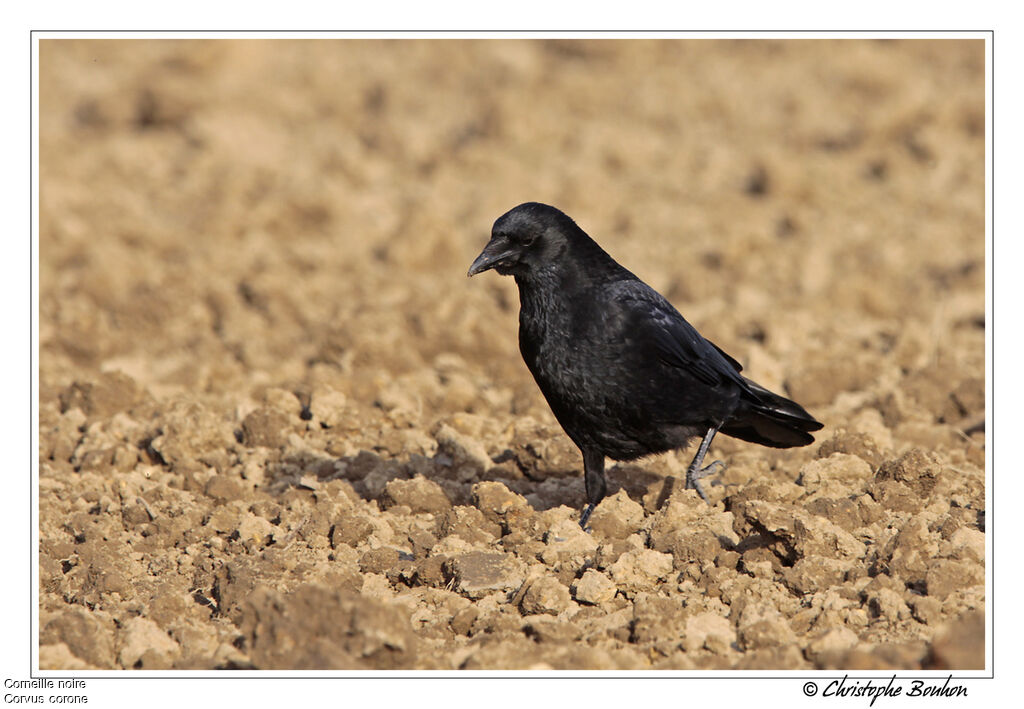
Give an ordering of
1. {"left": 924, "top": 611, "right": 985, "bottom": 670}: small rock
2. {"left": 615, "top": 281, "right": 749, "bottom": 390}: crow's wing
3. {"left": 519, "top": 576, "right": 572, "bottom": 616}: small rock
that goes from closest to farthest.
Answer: {"left": 924, "top": 611, "right": 985, "bottom": 670}: small rock < {"left": 519, "top": 576, "right": 572, "bottom": 616}: small rock < {"left": 615, "top": 281, "right": 749, "bottom": 390}: crow's wing

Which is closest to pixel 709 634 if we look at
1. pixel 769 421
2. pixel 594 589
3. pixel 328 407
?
pixel 594 589

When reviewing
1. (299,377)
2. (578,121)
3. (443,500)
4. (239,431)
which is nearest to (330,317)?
(299,377)

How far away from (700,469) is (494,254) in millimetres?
1583

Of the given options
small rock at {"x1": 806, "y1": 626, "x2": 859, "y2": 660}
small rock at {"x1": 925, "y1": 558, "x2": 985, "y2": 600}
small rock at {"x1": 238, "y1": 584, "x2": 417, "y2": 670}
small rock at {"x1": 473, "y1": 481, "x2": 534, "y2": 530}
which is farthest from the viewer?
small rock at {"x1": 473, "y1": 481, "x2": 534, "y2": 530}

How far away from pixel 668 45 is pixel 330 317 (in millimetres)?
8858

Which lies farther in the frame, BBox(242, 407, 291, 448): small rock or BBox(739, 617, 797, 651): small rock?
BBox(242, 407, 291, 448): small rock

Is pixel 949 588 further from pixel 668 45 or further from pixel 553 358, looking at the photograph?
pixel 668 45

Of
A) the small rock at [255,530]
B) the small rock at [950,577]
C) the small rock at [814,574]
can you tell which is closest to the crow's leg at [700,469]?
the small rock at [814,574]

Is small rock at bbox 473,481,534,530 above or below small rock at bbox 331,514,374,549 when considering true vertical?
above

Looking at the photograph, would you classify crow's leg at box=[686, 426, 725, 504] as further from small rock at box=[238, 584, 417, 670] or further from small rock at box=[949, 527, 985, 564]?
small rock at box=[238, 584, 417, 670]

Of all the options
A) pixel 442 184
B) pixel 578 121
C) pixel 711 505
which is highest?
pixel 578 121

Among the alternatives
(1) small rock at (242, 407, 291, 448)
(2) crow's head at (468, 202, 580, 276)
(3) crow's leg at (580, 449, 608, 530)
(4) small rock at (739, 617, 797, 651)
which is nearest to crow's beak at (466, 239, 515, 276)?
(2) crow's head at (468, 202, 580, 276)

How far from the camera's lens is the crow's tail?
21.5 feet

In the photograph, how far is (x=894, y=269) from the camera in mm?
10992
